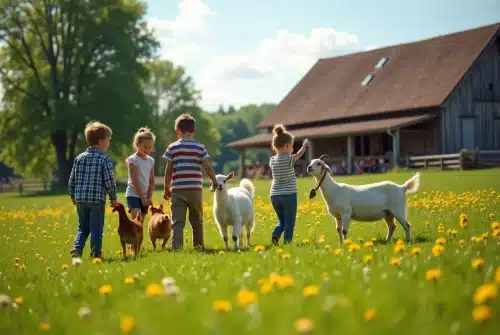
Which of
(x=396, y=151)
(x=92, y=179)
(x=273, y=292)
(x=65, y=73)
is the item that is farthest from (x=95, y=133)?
(x=65, y=73)

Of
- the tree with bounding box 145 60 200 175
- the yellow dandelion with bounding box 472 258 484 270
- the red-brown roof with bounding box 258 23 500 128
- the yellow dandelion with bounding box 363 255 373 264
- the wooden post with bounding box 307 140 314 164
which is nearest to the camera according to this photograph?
the yellow dandelion with bounding box 472 258 484 270

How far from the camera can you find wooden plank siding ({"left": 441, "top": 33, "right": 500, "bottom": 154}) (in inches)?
1583

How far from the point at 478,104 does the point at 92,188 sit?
35776mm

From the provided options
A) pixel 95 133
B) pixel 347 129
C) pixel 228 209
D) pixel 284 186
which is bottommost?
pixel 228 209

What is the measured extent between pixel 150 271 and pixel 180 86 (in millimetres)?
81584

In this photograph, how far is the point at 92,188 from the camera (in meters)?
9.27

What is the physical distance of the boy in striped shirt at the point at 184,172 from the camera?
9.89 metres

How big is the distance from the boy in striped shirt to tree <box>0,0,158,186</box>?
38452 mm

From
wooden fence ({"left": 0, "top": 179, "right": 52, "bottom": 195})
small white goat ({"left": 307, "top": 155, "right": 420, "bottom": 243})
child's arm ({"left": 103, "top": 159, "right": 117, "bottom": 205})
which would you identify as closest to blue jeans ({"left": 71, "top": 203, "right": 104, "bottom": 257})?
child's arm ({"left": 103, "top": 159, "right": 117, "bottom": 205})

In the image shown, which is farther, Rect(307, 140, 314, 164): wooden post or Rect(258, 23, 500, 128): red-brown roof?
Rect(307, 140, 314, 164): wooden post

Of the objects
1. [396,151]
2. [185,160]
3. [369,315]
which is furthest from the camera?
[396,151]

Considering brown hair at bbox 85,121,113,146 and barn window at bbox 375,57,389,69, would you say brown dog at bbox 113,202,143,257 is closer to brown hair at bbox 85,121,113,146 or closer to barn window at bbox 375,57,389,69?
brown hair at bbox 85,121,113,146

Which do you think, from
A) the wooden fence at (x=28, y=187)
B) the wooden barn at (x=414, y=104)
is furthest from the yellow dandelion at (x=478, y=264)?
the wooden fence at (x=28, y=187)

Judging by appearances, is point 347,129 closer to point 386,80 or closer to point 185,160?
point 386,80
